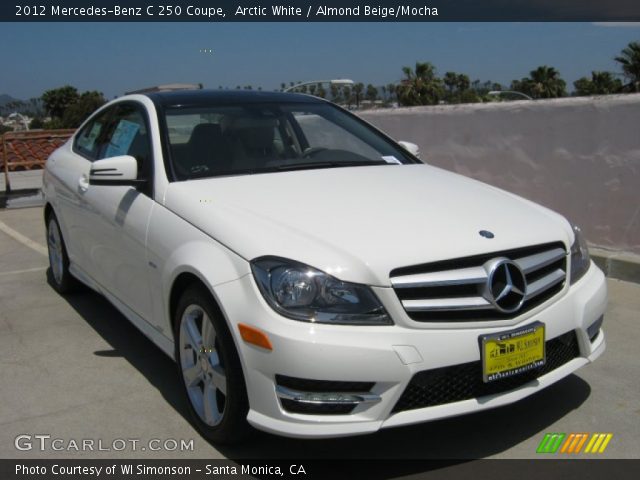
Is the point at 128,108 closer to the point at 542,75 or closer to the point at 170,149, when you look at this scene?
the point at 170,149

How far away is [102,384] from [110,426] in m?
0.54

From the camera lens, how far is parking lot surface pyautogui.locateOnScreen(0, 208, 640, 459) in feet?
9.81

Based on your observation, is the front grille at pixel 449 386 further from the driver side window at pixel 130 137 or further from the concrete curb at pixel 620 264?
the concrete curb at pixel 620 264

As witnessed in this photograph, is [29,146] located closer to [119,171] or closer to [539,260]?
[119,171]

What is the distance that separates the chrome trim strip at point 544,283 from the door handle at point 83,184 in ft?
9.28

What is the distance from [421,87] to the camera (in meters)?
63.9

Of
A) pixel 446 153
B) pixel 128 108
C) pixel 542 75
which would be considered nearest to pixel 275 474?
pixel 128 108

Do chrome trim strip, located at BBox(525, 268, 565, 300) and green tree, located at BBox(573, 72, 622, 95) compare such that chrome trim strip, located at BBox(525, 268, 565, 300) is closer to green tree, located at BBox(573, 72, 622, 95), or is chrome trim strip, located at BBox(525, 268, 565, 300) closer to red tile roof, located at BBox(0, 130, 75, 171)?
red tile roof, located at BBox(0, 130, 75, 171)

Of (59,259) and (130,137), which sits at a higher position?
(130,137)

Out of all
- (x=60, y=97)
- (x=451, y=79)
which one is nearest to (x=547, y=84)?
(x=451, y=79)

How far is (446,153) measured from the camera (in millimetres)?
7164

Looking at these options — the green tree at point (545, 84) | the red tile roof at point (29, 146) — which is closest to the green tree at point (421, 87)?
the green tree at point (545, 84)

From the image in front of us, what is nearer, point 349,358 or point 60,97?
point 349,358

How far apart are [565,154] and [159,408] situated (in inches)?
165
